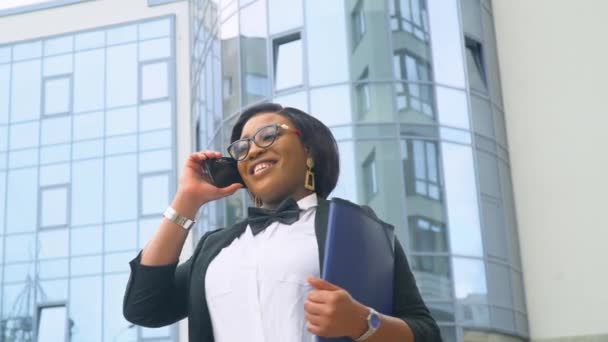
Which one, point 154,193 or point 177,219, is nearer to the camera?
point 177,219

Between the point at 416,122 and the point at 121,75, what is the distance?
12.4 metres

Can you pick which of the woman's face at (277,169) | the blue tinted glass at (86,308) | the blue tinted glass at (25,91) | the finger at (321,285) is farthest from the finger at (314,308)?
the blue tinted glass at (25,91)

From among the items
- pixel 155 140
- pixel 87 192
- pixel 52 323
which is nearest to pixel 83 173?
pixel 87 192

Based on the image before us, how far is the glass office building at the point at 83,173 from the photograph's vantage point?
85.0 feet

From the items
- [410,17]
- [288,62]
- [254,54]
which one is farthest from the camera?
[254,54]

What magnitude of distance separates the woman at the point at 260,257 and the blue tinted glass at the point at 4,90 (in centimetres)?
2654

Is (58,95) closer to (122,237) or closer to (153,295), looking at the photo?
(122,237)

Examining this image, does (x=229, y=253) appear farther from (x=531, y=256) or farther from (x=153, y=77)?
(x=153, y=77)

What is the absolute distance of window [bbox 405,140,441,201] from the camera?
653 inches

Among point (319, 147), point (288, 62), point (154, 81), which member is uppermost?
point (154, 81)

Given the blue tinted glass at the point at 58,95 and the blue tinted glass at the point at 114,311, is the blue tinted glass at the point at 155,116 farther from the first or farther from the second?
the blue tinted glass at the point at 114,311

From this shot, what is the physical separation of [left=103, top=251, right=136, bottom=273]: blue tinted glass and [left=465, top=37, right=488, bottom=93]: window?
1079 cm

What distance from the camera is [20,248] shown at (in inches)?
1055

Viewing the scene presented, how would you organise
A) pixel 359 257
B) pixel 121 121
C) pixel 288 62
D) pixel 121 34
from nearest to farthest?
1. pixel 359 257
2. pixel 288 62
3. pixel 121 121
4. pixel 121 34
